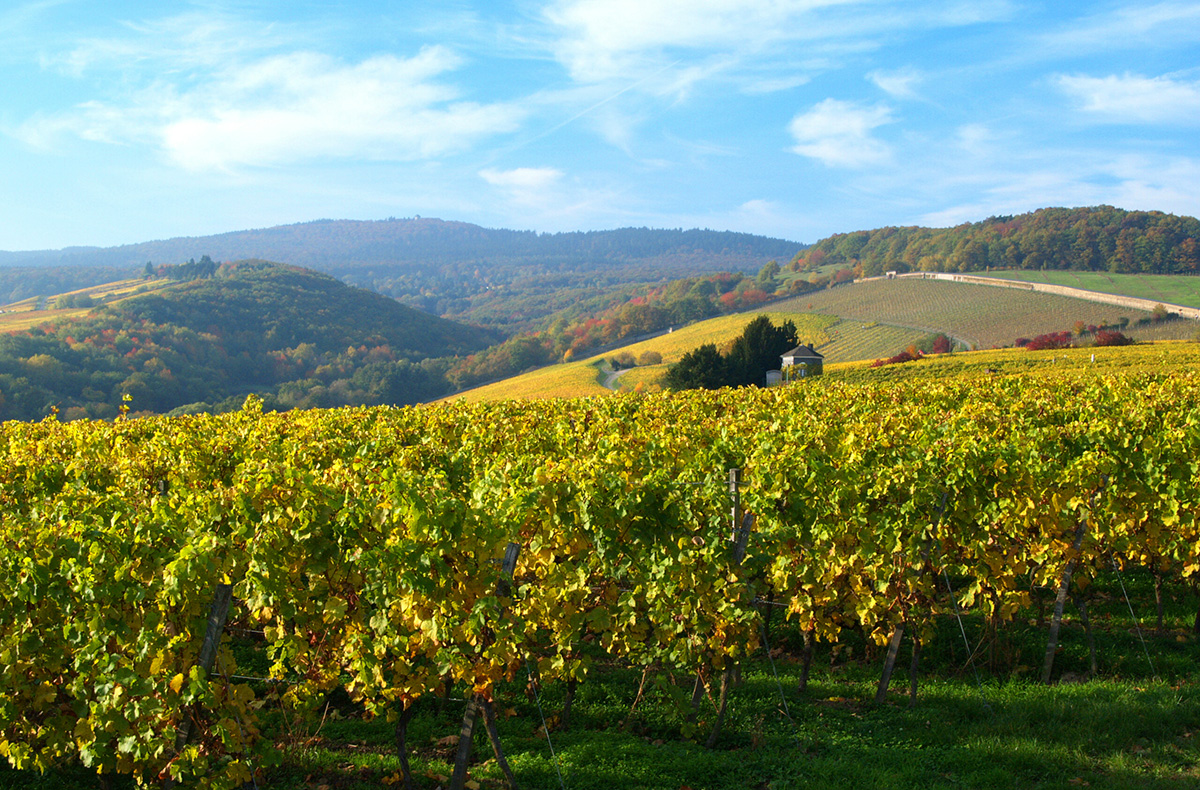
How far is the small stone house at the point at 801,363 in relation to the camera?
172 ft

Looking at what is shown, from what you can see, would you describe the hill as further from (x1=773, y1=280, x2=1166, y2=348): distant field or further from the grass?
the grass

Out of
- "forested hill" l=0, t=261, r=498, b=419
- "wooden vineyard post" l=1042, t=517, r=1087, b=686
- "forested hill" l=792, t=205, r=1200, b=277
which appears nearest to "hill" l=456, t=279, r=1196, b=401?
"forested hill" l=792, t=205, r=1200, b=277

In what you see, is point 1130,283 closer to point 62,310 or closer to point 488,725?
point 488,725

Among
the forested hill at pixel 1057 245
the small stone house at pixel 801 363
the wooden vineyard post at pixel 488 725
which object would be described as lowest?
the wooden vineyard post at pixel 488 725

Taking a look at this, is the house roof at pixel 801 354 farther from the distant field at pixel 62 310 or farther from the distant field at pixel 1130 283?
the distant field at pixel 62 310

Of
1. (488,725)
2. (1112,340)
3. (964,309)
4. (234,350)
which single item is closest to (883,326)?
(964,309)

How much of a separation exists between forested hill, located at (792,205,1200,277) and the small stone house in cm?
7140

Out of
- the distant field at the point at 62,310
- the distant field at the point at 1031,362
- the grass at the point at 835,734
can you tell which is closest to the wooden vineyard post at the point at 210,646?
the grass at the point at 835,734

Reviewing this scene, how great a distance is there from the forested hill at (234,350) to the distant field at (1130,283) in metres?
82.2

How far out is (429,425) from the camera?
40.3ft

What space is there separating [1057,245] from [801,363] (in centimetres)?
7660

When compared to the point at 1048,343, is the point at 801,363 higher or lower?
lower

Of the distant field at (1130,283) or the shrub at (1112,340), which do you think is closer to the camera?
the shrub at (1112,340)

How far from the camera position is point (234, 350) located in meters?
105
